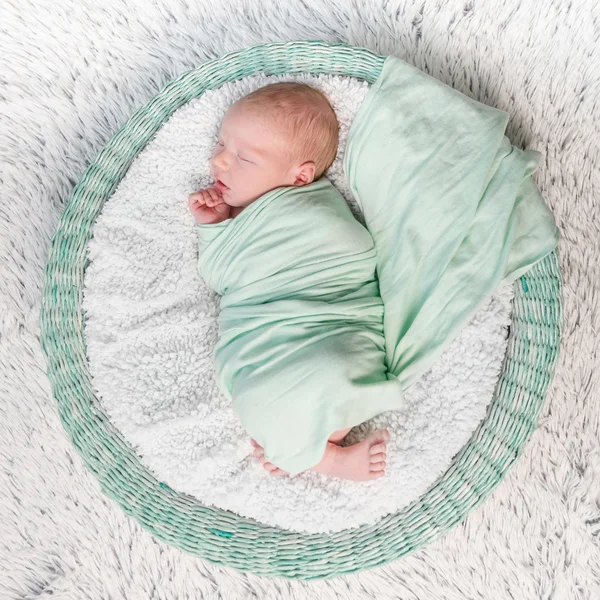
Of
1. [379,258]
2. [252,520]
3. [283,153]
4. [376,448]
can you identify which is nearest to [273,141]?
[283,153]

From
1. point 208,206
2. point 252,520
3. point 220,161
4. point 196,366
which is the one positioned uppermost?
point 220,161

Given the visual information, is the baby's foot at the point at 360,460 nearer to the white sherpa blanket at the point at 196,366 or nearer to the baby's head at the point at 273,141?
the white sherpa blanket at the point at 196,366

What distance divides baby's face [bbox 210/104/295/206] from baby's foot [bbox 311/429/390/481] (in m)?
0.47

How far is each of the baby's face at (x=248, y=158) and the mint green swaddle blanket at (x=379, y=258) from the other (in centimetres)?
3

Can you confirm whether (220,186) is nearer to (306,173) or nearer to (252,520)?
(306,173)

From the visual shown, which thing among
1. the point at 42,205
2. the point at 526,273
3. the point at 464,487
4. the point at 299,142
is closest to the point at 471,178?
the point at 526,273

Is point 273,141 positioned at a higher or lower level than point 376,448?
higher

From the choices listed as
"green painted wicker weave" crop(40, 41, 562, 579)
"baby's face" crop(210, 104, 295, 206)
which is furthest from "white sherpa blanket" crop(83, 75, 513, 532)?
"baby's face" crop(210, 104, 295, 206)

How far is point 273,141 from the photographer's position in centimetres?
108

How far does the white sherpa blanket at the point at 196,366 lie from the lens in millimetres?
1120

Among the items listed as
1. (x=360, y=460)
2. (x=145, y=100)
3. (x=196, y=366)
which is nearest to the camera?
(x=360, y=460)

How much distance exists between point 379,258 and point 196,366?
0.39m

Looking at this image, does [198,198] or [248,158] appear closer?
[248,158]

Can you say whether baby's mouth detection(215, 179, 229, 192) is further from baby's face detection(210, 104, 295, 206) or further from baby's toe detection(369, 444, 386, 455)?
baby's toe detection(369, 444, 386, 455)
